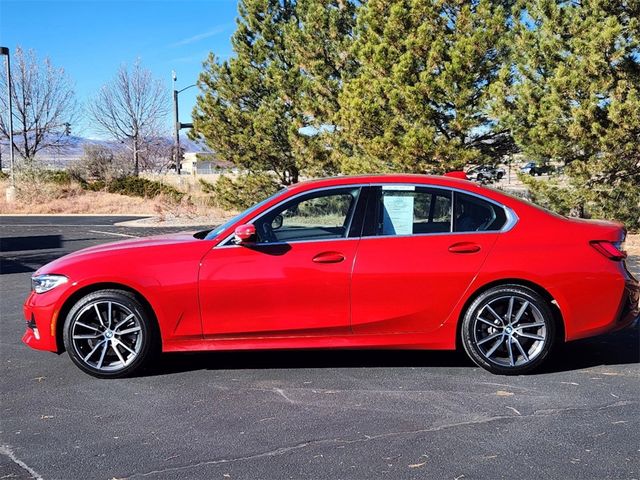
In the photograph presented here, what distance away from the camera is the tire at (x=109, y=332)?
503cm

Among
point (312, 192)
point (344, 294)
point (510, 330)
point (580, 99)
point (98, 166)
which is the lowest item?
point (510, 330)

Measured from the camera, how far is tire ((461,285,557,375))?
16.5 ft

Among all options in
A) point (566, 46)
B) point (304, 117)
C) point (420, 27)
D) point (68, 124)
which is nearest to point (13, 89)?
point (68, 124)

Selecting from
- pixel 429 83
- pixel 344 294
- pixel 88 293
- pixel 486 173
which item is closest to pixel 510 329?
pixel 344 294

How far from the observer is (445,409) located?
173 inches

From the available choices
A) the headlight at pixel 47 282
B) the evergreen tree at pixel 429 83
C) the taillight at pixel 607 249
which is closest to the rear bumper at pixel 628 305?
the taillight at pixel 607 249

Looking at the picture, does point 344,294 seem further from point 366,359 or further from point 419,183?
point 419,183

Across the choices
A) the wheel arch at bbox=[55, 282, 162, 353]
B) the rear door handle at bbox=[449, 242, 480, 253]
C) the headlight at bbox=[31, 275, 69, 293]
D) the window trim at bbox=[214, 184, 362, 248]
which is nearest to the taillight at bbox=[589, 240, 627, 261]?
the rear door handle at bbox=[449, 242, 480, 253]

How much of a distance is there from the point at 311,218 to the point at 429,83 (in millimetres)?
10468

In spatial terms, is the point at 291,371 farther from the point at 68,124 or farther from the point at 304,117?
the point at 68,124

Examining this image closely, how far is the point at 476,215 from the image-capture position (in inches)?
206

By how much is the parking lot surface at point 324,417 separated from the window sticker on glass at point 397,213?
1.13m

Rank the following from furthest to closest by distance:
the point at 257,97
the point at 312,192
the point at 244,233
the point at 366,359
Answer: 1. the point at 257,97
2. the point at 366,359
3. the point at 312,192
4. the point at 244,233

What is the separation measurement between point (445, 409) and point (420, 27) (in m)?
12.2
